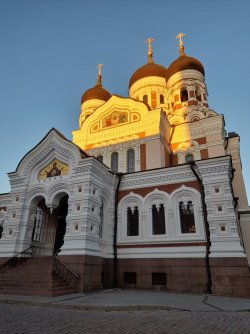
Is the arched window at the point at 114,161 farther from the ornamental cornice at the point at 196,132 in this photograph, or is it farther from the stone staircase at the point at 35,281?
the stone staircase at the point at 35,281

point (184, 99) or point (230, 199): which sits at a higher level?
point (184, 99)

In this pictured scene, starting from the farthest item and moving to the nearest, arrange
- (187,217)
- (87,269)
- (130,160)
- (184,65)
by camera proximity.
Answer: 1. (184,65)
2. (130,160)
3. (187,217)
4. (87,269)

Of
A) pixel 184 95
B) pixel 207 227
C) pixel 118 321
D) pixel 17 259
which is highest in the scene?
pixel 184 95

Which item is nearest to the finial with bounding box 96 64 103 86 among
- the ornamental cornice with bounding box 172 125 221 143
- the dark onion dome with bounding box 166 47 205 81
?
the dark onion dome with bounding box 166 47 205 81

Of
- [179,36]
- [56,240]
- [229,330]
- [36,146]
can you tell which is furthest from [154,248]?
[179,36]

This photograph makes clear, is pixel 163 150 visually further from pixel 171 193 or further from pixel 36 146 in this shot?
pixel 36 146

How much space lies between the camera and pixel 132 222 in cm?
1377

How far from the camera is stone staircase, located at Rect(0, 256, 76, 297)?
373 inches

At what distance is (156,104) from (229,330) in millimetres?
22108

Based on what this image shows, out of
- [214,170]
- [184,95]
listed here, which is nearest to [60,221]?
[214,170]

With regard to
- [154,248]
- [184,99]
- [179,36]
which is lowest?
[154,248]

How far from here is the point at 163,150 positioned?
717 inches

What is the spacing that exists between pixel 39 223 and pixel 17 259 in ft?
8.20

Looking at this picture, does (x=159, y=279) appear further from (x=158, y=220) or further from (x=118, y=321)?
(x=118, y=321)
